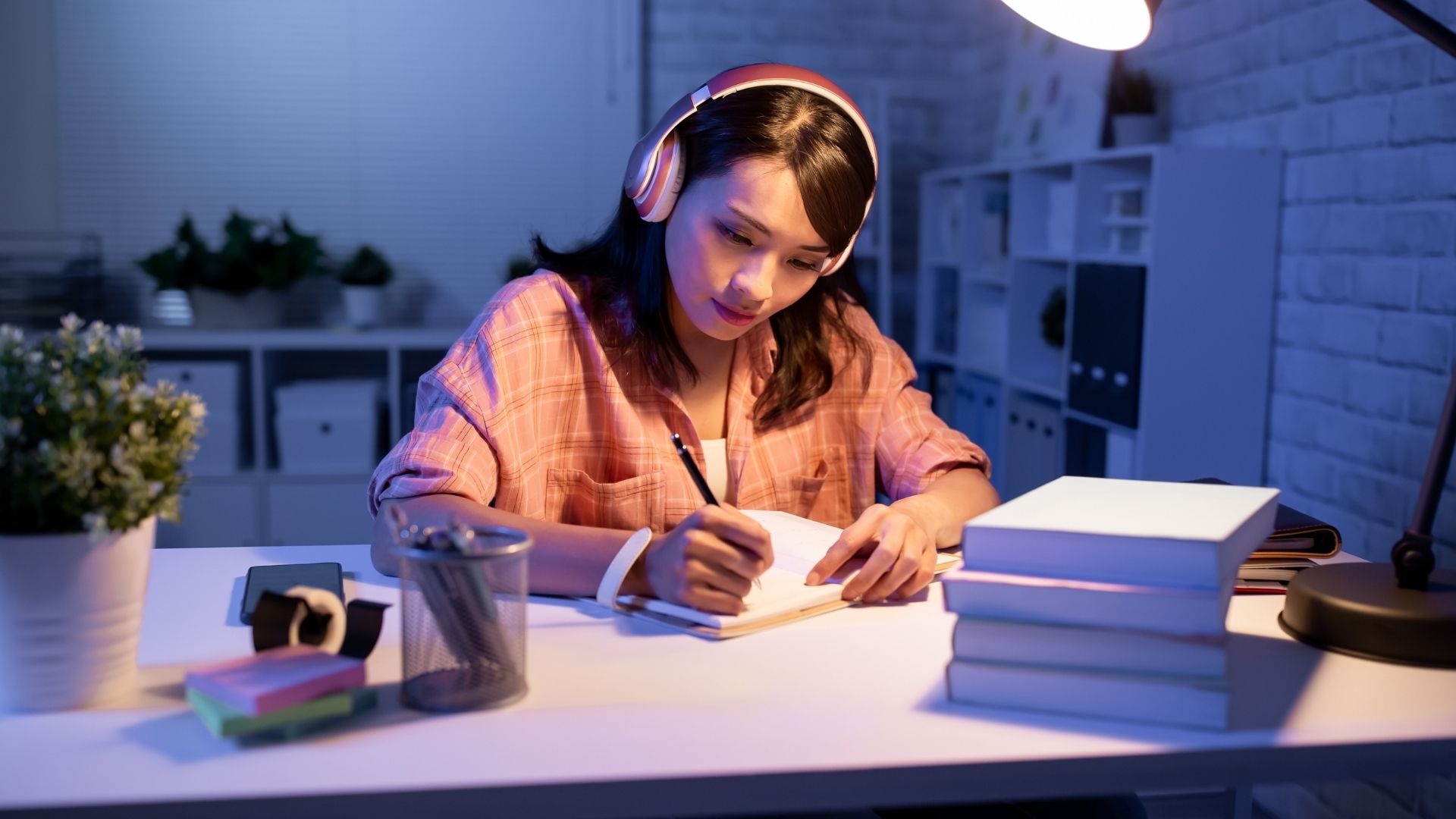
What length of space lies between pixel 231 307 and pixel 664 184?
8.38 ft

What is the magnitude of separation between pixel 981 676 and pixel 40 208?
3.74 metres

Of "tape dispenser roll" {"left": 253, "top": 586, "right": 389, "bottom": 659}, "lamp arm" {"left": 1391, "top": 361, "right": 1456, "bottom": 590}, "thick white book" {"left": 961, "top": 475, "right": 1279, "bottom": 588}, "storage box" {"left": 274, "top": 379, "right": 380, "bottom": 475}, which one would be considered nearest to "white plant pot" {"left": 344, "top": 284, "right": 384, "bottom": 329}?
"storage box" {"left": 274, "top": 379, "right": 380, "bottom": 475}

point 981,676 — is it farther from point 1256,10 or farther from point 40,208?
point 40,208

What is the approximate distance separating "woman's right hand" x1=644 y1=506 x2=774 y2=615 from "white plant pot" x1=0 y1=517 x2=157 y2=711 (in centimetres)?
44

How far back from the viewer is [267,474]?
11.7 ft

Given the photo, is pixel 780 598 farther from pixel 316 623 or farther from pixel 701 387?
pixel 701 387

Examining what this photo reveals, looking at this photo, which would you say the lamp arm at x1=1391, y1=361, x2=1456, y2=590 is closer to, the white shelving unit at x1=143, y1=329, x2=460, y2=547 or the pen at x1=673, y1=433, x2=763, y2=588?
the pen at x1=673, y1=433, x2=763, y2=588

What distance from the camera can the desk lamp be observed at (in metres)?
1.02

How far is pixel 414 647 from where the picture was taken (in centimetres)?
90

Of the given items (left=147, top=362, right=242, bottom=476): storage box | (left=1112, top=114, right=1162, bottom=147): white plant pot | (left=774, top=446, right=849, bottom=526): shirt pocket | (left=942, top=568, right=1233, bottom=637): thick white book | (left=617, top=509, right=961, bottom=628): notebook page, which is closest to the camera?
(left=942, top=568, right=1233, bottom=637): thick white book

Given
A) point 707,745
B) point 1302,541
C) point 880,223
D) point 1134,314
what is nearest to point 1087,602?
point 707,745

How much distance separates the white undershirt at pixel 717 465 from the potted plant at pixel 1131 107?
5.58 ft

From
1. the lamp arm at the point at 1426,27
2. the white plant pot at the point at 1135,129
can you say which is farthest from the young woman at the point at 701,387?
the white plant pot at the point at 1135,129

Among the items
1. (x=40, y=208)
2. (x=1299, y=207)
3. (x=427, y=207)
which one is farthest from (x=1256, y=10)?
(x=40, y=208)
